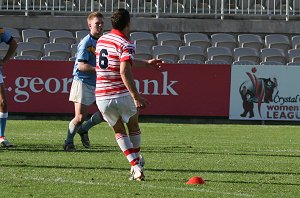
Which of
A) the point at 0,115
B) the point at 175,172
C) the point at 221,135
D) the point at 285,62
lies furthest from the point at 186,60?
the point at 175,172

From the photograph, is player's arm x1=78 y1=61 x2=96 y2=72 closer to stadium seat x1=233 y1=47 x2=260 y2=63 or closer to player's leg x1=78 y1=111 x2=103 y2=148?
player's leg x1=78 y1=111 x2=103 y2=148

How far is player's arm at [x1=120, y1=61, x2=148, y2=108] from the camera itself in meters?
11.9

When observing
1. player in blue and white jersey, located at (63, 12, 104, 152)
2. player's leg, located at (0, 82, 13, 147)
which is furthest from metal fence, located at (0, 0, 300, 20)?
player in blue and white jersey, located at (63, 12, 104, 152)

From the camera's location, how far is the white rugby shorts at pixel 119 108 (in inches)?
486

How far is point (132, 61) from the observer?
39.8 ft

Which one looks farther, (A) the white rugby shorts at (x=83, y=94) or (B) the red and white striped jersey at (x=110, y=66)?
(A) the white rugby shorts at (x=83, y=94)

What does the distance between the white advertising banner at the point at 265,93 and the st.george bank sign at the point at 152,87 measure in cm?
26

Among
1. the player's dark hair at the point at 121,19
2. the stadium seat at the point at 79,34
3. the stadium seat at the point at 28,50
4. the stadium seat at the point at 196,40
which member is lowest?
the stadium seat at the point at 28,50

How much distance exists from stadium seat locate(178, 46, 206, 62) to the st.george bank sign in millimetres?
2140

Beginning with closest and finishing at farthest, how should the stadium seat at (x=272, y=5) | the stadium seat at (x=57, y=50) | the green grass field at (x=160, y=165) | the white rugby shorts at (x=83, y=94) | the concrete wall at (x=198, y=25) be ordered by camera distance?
the green grass field at (x=160, y=165) < the white rugby shorts at (x=83, y=94) < the stadium seat at (x=57, y=50) < the concrete wall at (x=198, y=25) < the stadium seat at (x=272, y=5)

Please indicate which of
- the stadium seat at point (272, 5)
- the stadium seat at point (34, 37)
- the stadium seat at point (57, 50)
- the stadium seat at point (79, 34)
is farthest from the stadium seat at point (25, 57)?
the stadium seat at point (272, 5)

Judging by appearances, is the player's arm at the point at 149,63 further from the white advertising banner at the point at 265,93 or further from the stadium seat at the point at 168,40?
the stadium seat at the point at 168,40

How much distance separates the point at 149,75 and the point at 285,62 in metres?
4.78

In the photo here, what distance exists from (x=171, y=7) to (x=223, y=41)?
238 cm
